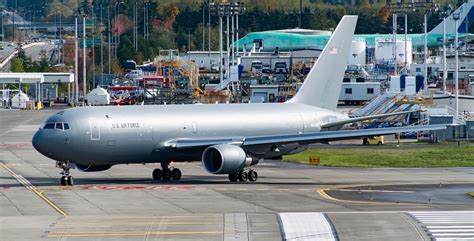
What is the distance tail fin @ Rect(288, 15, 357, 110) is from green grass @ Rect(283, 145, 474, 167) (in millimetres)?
6426

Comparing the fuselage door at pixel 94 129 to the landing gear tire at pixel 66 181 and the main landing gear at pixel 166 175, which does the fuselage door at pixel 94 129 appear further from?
the main landing gear at pixel 166 175

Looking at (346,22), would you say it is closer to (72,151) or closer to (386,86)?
(72,151)

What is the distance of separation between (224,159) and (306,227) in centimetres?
1604

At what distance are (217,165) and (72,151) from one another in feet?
22.6

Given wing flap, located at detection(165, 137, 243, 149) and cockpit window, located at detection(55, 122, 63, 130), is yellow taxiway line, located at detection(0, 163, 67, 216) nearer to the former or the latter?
cockpit window, located at detection(55, 122, 63, 130)

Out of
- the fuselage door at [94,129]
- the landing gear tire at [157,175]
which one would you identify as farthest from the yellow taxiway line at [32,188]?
the landing gear tire at [157,175]

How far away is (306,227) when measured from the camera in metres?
39.2

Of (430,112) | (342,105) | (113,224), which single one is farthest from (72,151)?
(342,105)

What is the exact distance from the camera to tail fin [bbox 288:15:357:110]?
6284 cm

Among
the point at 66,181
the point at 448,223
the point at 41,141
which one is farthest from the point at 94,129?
the point at 448,223

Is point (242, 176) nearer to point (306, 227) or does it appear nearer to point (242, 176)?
point (242, 176)

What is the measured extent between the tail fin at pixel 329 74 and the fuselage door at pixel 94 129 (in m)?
12.6

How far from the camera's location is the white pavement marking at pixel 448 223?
1475 inches

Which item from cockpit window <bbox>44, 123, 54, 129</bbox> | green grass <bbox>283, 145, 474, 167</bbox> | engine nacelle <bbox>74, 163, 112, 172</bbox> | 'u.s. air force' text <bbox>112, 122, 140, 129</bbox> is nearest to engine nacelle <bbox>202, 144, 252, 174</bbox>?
'u.s. air force' text <bbox>112, 122, 140, 129</bbox>
